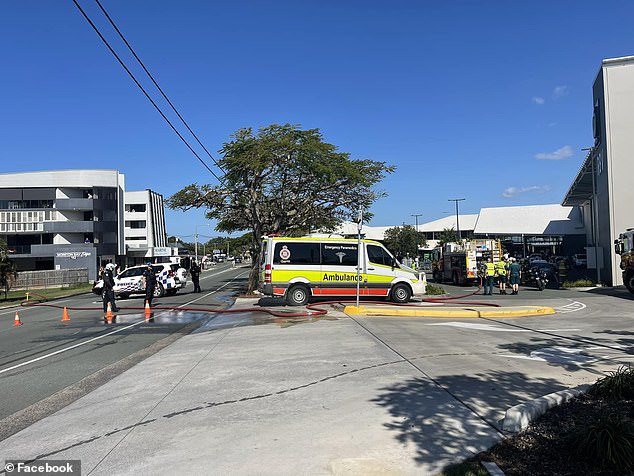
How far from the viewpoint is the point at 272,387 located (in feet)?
23.4

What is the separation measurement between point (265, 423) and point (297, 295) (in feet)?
43.7

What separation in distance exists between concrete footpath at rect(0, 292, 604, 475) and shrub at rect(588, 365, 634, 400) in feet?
5.12

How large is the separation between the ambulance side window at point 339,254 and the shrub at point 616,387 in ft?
43.3

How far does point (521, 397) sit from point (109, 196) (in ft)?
229

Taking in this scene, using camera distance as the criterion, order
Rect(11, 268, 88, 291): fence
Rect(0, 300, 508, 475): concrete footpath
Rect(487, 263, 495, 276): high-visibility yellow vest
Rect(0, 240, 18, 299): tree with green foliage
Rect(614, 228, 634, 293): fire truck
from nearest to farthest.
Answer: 1. Rect(0, 300, 508, 475): concrete footpath
2. Rect(614, 228, 634, 293): fire truck
3. Rect(487, 263, 495, 276): high-visibility yellow vest
4. Rect(0, 240, 18, 299): tree with green foliage
5. Rect(11, 268, 88, 291): fence

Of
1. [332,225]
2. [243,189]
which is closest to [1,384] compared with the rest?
[243,189]

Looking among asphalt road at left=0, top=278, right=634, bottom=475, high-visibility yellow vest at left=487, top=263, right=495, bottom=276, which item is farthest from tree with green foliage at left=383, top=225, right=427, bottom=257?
asphalt road at left=0, top=278, right=634, bottom=475

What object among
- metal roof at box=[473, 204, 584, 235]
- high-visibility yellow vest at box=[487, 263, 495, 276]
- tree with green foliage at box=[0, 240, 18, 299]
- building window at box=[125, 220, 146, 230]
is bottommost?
high-visibility yellow vest at box=[487, 263, 495, 276]

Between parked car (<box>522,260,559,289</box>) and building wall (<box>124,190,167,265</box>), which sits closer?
parked car (<box>522,260,559,289</box>)

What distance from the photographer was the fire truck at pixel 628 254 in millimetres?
21516

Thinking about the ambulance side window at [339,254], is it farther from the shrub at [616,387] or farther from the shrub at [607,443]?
the shrub at [607,443]

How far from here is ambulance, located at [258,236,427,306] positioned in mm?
18781

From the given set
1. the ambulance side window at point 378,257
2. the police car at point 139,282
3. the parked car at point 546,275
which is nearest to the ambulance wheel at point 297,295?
the ambulance side window at point 378,257

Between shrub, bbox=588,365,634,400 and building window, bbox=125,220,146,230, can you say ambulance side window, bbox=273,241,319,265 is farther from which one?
building window, bbox=125,220,146,230
